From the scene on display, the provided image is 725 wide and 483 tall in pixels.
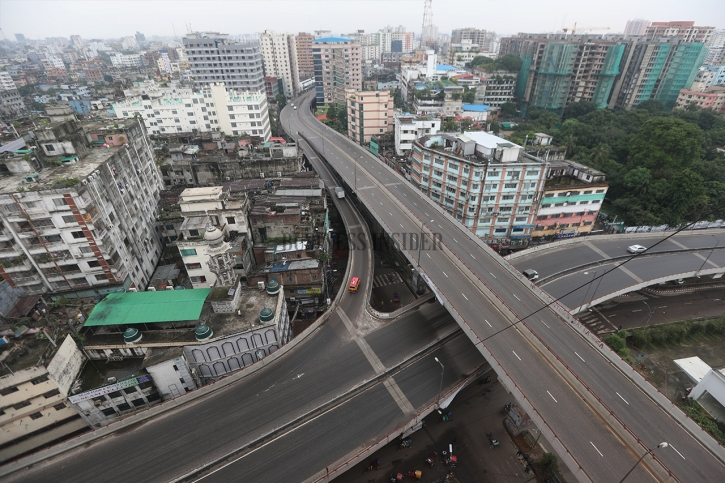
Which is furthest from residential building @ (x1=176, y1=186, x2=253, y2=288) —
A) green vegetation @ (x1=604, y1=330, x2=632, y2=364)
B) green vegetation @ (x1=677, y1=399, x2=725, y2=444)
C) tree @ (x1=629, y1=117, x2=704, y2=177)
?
tree @ (x1=629, y1=117, x2=704, y2=177)

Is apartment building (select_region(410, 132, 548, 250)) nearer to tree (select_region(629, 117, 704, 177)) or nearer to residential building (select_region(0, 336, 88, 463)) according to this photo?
tree (select_region(629, 117, 704, 177))

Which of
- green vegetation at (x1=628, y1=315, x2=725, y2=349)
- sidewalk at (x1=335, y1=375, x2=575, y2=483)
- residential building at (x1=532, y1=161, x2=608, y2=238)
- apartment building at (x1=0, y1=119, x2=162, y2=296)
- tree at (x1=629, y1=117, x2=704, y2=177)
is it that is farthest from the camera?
tree at (x1=629, y1=117, x2=704, y2=177)

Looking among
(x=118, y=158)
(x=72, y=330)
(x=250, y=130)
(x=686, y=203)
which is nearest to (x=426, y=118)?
(x=250, y=130)

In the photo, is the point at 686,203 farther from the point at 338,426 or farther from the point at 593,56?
the point at 593,56

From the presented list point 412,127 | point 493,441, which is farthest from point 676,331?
point 412,127

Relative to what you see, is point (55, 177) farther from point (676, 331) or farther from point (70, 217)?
point (676, 331)

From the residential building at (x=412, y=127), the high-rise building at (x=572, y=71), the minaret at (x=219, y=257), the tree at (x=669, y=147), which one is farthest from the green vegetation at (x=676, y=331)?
the high-rise building at (x=572, y=71)

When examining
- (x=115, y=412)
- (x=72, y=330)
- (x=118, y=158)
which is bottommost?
(x=115, y=412)
